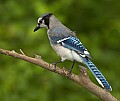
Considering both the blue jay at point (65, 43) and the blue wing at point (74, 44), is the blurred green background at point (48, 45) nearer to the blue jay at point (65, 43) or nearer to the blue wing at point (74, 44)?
the blue jay at point (65, 43)

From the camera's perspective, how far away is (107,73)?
5953 millimetres

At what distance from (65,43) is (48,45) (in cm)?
176

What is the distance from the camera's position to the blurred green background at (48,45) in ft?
18.6

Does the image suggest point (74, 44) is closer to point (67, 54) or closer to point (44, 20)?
point (67, 54)

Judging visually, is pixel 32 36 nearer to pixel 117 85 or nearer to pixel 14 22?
pixel 14 22

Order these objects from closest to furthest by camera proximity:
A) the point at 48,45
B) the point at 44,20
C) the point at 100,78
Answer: the point at 100,78 → the point at 44,20 → the point at 48,45

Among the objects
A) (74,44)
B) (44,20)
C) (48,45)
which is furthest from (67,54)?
(48,45)

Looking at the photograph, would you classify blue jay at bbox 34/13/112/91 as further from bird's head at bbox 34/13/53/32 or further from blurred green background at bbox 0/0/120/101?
blurred green background at bbox 0/0/120/101

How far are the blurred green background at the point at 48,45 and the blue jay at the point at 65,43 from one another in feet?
4.49

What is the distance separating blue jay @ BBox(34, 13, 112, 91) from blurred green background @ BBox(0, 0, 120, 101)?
1.37 metres

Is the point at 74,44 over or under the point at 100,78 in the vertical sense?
over

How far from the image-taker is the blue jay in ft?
12.6

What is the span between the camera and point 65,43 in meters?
4.05

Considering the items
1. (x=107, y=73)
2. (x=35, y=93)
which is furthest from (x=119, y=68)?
(x=35, y=93)
